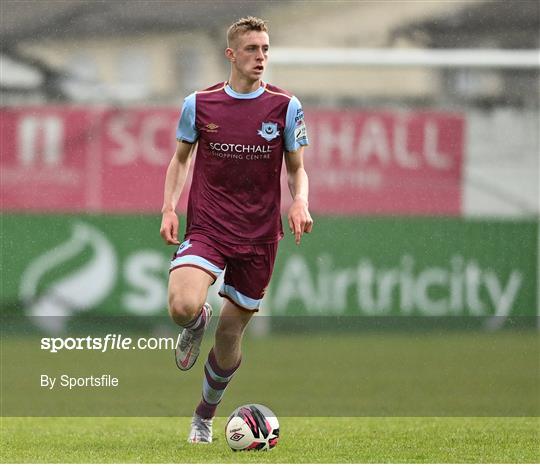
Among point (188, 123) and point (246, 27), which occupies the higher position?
point (246, 27)

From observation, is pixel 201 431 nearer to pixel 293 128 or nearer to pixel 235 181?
pixel 235 181

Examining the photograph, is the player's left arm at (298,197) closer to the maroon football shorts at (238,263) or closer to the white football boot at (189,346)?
the maroon football shorts at (238,263)

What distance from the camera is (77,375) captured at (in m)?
9.03

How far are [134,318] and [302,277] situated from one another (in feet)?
4.52

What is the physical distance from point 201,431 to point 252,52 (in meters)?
1.87

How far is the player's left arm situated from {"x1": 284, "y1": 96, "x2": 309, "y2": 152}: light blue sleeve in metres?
0.03

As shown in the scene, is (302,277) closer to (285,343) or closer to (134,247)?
(285,343)

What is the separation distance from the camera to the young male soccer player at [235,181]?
252 inches

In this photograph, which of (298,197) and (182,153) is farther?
(182,153)

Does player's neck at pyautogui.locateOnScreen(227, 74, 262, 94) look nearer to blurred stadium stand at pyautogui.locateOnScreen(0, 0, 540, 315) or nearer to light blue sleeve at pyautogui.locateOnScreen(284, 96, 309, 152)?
light blue sleeve at pyautogui.locateOnScreen(284, 96, 309, 152)

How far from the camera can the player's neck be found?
6488 millimetres

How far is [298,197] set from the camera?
6324 millimetres

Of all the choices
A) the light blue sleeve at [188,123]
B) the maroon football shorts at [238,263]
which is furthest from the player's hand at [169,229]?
the light blue sleeve at [188,123]

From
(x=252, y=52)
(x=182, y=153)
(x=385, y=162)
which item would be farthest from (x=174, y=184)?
(x=385, y=162)
